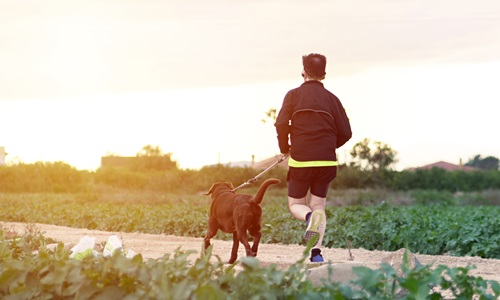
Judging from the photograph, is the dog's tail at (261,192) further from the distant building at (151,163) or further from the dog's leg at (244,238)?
the distant building at (151,163)

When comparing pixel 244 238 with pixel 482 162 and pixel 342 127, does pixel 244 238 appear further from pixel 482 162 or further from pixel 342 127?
pixel 482 162

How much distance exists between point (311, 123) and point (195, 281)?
3799mm

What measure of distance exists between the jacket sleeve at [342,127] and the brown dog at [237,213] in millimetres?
958

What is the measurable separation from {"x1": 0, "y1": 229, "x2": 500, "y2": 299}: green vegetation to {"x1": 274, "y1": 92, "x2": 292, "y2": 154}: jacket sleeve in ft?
11.4

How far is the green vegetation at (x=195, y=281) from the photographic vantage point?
10.6ft

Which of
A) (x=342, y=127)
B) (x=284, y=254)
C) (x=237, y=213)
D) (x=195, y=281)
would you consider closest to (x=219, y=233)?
(x=284, y=254)

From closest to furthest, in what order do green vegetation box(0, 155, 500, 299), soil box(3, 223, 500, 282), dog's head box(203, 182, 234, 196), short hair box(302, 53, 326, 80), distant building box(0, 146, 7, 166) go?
green vegetation box(0, 155, 500, 299) → dog's head box(203, 182, 234, 196) → short hair box(302, 53, 326, 80) → soil box(3, 223, 500, 282) → distant building box(0, 146, 7, 166)

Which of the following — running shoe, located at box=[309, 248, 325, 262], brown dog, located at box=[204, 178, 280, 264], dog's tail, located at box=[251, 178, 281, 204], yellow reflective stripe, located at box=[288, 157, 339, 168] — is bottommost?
running shoe, located at box=[309, 248, 325, 262]

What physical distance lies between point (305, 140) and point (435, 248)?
3.81 meters

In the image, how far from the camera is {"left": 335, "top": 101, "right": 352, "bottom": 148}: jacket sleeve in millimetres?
7449

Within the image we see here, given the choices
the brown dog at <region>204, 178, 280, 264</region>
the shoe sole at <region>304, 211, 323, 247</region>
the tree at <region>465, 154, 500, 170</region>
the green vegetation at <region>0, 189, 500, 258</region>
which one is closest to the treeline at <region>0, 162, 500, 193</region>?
the green vegetation at <region>0, 189, 500, 258</region>

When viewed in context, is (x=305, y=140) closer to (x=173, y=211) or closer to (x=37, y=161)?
(x=173, y=211)

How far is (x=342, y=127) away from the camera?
746cm

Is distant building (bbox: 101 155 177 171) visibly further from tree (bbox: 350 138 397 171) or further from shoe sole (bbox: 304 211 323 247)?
shoe sole (bbox: 304 211 323 247)
